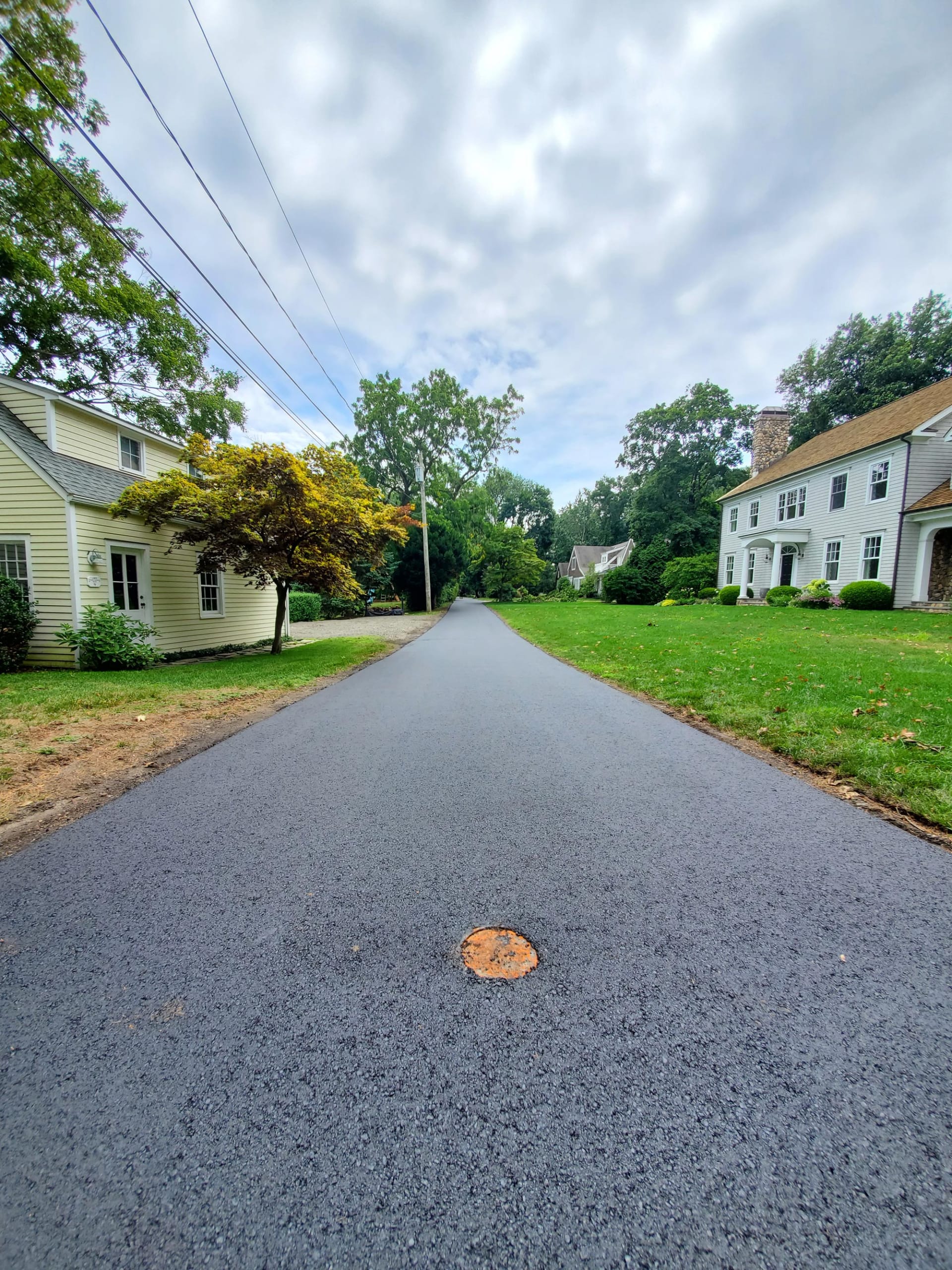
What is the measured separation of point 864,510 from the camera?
18.5 m

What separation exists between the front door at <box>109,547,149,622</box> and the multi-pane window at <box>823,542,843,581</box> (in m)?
23.3

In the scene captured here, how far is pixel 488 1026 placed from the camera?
1598 mm

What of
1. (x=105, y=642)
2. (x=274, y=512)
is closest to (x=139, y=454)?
(x=274, y=512)

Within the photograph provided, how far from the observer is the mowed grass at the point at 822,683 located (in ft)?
12.0

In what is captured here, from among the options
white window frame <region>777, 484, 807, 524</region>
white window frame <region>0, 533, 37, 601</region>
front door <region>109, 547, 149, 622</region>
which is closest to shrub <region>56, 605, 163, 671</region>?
front door <region>109, 547, 149, 622</region>

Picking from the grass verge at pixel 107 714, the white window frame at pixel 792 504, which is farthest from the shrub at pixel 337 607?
the white window frame at pixel 792 504

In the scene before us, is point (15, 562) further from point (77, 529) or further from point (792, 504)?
point (792, 504)

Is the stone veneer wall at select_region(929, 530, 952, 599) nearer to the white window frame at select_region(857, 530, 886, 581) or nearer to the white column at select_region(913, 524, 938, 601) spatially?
the white column at select_region(913, 524, 938, 601)

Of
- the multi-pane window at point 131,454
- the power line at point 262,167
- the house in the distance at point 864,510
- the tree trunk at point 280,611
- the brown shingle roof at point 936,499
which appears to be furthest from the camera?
the house in the distance at point 864,510

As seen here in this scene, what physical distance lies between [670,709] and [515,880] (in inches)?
158

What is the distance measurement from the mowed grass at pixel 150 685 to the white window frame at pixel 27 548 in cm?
159

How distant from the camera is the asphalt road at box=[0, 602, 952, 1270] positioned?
109 centimetres

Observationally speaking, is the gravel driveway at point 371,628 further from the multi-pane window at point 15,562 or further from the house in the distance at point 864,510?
the house in the distance at point 864,510

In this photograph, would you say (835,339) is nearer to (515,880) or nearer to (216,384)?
(216,384)
